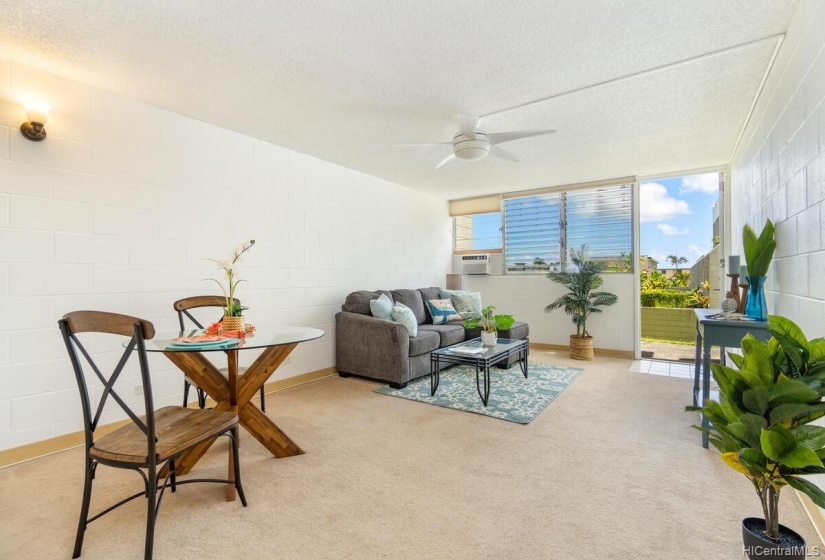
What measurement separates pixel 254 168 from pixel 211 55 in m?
1.49

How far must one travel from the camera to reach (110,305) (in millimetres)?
2824

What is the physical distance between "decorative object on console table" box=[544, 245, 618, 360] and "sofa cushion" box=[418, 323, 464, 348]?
1.61m

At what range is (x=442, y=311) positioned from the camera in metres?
5.18

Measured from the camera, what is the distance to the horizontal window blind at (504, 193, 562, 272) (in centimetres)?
598

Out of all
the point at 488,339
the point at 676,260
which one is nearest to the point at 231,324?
the point at 488,339

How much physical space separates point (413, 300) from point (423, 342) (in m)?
1.09

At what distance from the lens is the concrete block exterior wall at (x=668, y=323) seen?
6230 mm

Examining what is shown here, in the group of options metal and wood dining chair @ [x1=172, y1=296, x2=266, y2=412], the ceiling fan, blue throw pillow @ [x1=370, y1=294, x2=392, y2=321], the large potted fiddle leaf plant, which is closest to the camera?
the large potted fiddle leaf plant

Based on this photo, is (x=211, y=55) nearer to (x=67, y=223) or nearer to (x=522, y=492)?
(x=67, y=223)

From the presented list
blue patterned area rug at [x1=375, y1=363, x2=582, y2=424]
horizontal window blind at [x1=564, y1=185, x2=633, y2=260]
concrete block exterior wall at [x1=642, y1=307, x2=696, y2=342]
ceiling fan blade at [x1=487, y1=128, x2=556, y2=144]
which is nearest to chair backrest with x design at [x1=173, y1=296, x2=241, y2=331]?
blue patterned area rug at [x1=375, y1=363, x2=582, y2=424]

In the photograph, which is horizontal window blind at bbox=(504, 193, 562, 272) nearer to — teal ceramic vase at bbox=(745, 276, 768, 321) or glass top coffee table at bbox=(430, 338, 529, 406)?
glass top coffee table at bbox=(430, 338, 529, 406)

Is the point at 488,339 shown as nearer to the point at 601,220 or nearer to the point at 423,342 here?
the point at 423,342

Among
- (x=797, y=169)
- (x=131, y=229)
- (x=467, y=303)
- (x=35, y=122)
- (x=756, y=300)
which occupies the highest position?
(x=35, y=122)

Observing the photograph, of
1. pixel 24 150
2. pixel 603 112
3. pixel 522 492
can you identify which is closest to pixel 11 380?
pixel 24 150
